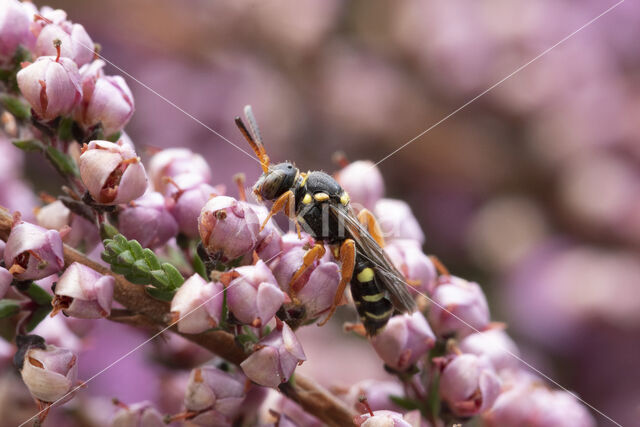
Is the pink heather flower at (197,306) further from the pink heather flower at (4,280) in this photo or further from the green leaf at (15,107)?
the green leaf at (15,107)

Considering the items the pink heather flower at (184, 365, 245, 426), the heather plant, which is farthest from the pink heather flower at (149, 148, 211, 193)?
the pink heather flower at (184, 365, 245, 426)

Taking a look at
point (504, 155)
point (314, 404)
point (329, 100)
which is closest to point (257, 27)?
point (329, 100)

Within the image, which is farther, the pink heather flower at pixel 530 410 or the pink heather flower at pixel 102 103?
the pink heather flower at pixel 530 410

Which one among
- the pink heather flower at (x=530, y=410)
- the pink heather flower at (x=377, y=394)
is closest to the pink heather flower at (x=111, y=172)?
the pink heather flower at (x=377, y=394)

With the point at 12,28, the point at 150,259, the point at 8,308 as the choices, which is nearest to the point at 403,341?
the point at 150,259

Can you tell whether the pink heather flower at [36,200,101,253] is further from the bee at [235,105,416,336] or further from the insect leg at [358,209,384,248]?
the insect leg at [358,209,384,248]

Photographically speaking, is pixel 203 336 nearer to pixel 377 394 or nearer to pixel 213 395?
pixel 213 395
